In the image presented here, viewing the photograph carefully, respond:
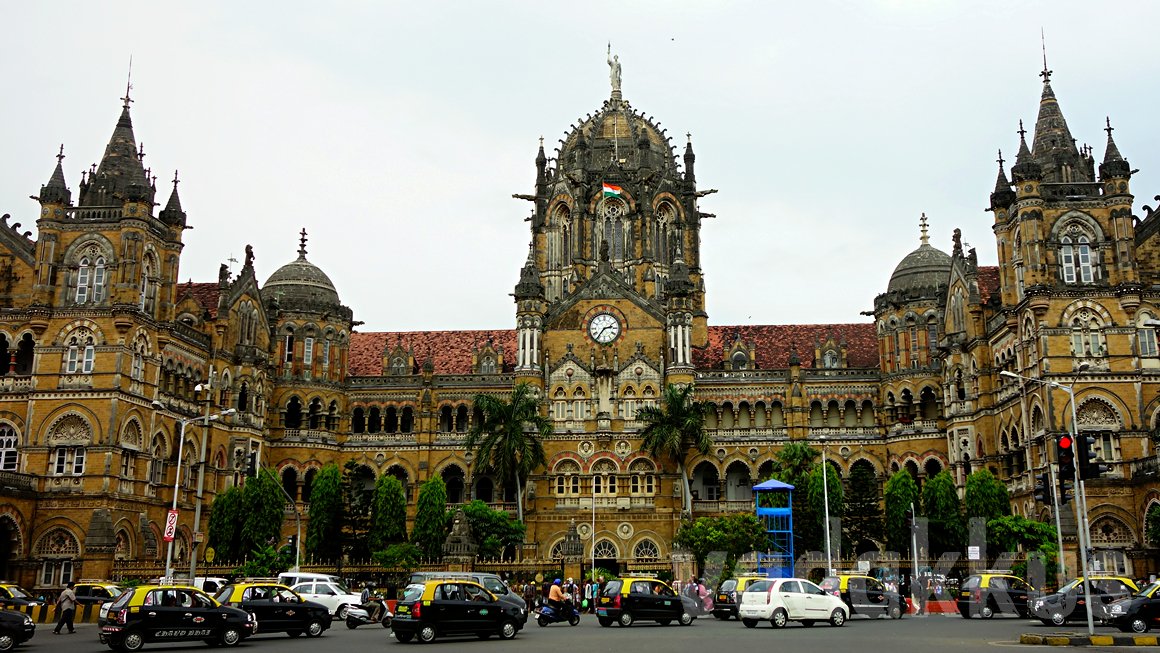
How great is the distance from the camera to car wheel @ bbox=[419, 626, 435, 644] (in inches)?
1256

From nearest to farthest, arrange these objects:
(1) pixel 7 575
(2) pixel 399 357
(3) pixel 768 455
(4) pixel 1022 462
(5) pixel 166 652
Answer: (5) pixel 166 652, (1) pixel 7 575, (4) pixel 1022 462, (3) pixel 768 455, (2) pixel 399 357

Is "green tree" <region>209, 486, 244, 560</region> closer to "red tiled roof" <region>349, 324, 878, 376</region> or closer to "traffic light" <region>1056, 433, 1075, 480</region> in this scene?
"red tiled roof" <region>349, 324, 878, 376</region>

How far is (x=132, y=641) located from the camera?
29.2 m

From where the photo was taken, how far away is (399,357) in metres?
81.2

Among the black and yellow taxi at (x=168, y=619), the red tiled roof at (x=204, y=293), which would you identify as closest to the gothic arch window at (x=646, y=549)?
the red tiled roof at (x=204, y=293)

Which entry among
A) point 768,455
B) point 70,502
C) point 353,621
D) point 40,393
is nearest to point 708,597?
point 353,621

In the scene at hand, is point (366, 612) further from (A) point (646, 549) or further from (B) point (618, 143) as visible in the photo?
(B) point (618, 143)

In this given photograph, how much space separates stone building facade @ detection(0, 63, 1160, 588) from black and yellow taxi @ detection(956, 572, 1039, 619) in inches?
543

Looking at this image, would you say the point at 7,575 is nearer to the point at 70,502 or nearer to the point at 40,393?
the point at 70,502

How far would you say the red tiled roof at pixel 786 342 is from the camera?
263 feet

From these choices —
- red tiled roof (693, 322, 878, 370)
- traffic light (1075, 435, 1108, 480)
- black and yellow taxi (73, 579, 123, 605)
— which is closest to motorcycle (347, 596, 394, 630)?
black and yellow taxi (73, 579, 123, 605)

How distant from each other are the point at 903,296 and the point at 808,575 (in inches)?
975

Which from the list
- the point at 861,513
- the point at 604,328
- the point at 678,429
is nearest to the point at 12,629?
the point at 861,513

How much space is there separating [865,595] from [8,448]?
45146mm
